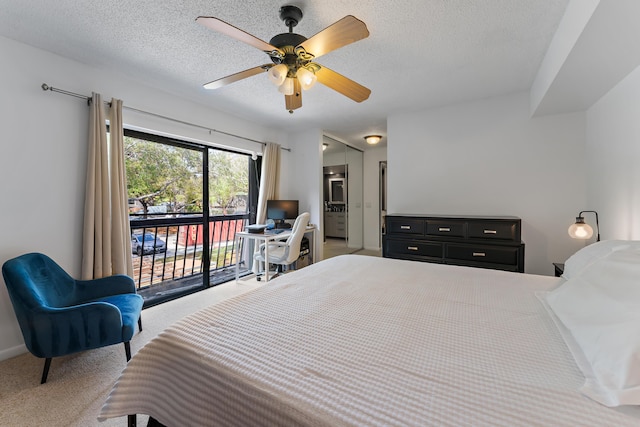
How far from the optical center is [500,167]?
3.22m

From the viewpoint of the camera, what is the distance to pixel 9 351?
6.84ft

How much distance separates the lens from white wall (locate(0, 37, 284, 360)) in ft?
6.75

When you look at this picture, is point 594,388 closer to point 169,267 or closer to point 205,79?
point 205,79

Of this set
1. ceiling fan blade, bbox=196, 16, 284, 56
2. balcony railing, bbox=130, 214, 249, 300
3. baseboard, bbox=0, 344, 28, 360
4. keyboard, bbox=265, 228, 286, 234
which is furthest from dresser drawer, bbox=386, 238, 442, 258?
baseboard, bbox=0, 344, 28, 360

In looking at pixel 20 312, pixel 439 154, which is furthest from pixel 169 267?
pixel 439 154

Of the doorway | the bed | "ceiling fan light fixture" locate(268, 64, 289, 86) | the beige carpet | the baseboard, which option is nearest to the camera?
the bed

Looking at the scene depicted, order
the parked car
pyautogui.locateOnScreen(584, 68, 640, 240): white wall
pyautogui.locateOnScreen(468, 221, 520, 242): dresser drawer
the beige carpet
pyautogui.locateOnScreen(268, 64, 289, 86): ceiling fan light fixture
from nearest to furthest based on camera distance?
the beige carpet → pyautogui.locateOnScreen(268, 64, 289, 86): ceiling fan light fixture → pyautogui.locateOnScreen(584, 68, 640, 240): white wall → pyautogui.locateOnScreen(468, 221, 520, 242): dresser drawer → the parked car

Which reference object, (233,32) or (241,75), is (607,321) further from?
(241,75)

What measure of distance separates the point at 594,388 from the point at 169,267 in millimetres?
4126

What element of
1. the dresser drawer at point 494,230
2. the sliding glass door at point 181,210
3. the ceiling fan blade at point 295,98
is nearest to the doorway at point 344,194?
the sliding glass door at point 181,210

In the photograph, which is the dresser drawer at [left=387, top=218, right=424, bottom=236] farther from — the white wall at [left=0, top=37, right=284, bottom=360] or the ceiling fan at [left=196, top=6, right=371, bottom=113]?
the white wall at [left=0, top=37, right=284, bottom=360]

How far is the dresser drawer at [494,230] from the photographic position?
275cm

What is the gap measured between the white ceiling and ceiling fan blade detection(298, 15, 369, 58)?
31 centimetres

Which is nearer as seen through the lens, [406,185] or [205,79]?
[205,79]
